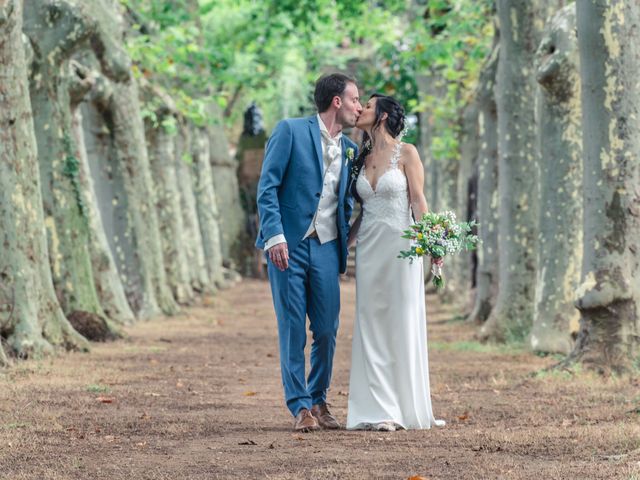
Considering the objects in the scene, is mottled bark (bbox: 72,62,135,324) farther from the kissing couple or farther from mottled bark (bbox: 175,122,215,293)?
mottled bark (bbox: 175,122,215,293)

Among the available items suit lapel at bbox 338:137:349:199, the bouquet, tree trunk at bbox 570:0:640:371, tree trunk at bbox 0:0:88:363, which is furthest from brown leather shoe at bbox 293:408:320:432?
tree trunk at bbox 0:0:88:363

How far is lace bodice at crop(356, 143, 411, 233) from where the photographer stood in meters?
9.99

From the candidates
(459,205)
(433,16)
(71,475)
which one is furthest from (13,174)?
(459,205)

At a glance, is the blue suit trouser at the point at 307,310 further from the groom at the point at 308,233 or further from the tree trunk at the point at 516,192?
the tree trunk at the point at 516,192

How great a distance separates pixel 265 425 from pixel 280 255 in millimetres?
1222

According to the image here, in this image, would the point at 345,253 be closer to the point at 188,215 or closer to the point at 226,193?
the point at 188,215

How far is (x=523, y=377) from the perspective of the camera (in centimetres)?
1355

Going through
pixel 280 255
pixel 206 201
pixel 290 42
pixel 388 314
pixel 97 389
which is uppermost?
pixel 290 42

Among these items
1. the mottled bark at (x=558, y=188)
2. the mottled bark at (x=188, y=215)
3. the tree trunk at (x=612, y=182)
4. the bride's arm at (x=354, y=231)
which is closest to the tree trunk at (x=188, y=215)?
the mottled bark at (x=188, y=215)

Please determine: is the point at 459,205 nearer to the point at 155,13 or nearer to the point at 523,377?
the point at 155,13

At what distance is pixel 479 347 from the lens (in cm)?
1780

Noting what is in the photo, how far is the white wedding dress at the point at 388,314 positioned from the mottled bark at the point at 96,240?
8.60 m

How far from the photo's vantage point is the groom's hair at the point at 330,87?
32.4ft

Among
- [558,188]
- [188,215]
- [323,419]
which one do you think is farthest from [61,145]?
[188,215]
